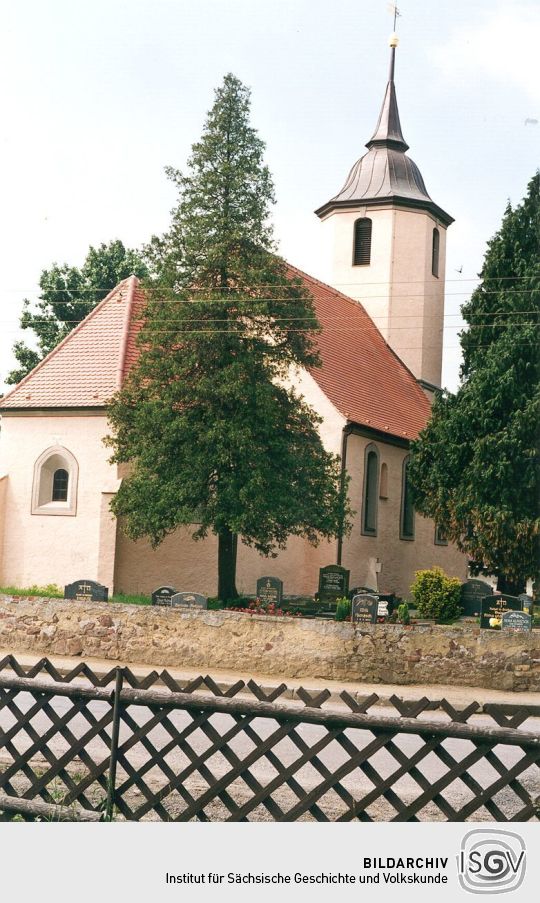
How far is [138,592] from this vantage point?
28.5m

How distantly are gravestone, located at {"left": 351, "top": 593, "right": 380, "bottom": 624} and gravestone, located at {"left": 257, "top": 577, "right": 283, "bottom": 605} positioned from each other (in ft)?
11.7

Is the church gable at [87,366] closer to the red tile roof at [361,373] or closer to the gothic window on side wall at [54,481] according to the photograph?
the gothic window on side wall at [54,481]

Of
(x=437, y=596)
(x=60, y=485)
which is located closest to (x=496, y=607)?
(x=437, y=596)

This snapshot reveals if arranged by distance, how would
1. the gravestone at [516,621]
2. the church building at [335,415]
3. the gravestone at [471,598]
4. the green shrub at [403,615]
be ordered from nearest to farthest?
the gravestone at [516,621] → the green shrub at [403,615] → the gravestone at [471,598] → the church building at [335,415]

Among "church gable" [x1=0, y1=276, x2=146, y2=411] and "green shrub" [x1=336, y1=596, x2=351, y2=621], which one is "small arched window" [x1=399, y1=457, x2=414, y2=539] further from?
"green shrub" [x1=336, y1=596, x2=351, y2=621]

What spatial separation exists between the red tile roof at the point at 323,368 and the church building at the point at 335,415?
63 mm

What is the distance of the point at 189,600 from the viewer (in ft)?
64.4

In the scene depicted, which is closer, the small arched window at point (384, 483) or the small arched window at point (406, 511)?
the small arched window at point (384, 483)

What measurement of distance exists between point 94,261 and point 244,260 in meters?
18.7

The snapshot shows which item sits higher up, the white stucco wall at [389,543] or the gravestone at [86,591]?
the white stucco wall at [389,543]

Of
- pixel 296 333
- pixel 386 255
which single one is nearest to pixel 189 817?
pixel 296 333

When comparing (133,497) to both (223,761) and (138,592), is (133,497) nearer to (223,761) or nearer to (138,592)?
(138,592)

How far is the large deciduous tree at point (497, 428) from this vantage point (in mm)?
28750

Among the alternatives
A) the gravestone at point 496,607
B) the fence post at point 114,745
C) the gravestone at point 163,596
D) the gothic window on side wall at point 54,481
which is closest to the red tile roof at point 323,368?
the gothic window on side wall at point 54,481
